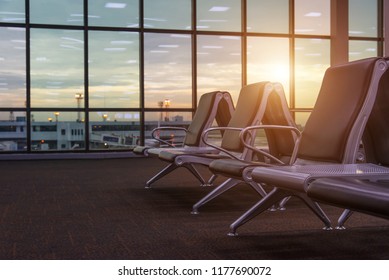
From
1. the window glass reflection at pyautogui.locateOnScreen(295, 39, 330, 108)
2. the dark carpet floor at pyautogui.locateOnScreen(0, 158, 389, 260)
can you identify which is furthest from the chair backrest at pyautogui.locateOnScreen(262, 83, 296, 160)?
the window glass reflection at pyautogui.locateOnScreen(295, 39, 330, 108)

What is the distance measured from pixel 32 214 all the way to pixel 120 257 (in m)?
1.59

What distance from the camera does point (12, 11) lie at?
34.1 feet

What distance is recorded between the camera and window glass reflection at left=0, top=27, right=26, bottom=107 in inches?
410

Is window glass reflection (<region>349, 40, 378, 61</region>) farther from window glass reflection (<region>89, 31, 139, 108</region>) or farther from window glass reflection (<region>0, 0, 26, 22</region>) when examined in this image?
window glass reflection (<region>0, 0, 26, 22</region>)

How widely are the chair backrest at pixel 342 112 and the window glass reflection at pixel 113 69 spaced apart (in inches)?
315

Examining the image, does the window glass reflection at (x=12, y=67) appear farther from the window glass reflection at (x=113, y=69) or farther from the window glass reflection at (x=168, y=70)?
the window glass reflection at (x=168, y=70)

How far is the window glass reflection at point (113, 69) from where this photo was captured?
10773 mm

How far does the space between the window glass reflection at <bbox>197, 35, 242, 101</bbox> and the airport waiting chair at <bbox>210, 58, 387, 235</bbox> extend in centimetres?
827

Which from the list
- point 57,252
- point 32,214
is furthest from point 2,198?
point 57,252

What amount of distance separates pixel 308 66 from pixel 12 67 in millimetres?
5964

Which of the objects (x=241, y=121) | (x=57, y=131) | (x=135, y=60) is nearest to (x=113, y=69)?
(x=135, y=60)

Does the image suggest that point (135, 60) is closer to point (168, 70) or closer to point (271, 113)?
point (168, 70)

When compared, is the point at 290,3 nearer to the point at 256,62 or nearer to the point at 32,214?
the point at 256,62

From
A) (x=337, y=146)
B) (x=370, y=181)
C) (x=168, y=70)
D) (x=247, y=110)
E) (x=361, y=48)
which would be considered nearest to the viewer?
(x=370, y=181)
